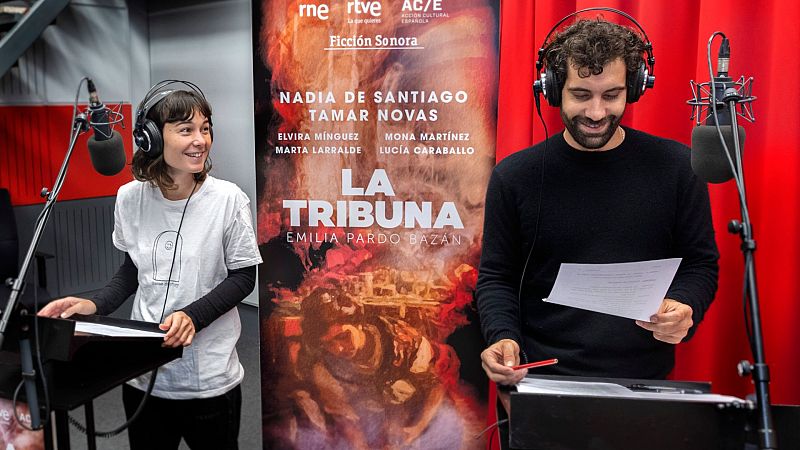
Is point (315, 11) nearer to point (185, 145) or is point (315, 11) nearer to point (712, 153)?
point (185, 145)

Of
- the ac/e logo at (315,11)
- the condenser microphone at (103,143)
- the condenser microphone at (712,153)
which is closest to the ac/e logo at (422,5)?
the ac/e logo at (315,11)

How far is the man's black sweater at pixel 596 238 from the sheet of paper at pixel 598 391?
32 centimetres

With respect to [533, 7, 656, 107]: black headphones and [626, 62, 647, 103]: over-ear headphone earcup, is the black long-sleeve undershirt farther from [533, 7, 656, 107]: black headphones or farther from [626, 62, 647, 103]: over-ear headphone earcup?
[626, 62, 647, 103]: over-ear headphone earcup

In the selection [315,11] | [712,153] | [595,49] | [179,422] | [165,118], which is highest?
[315,11]

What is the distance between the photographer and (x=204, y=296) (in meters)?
1.73

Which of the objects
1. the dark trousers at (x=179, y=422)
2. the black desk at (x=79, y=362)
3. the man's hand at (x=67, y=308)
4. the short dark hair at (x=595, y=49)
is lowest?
the dark trousers at (x=179, y=422)

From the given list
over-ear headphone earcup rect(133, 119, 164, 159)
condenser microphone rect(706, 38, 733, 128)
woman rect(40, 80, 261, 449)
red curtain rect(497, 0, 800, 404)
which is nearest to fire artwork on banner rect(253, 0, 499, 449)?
red curtain rect(497, 0, 800, 404)

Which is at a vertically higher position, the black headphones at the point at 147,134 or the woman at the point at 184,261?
the black headphones at the point at 147,134

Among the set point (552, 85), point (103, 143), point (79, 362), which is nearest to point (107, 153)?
point (103, 143)

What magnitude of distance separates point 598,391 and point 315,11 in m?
1.56

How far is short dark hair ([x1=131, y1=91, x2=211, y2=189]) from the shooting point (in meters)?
1.76

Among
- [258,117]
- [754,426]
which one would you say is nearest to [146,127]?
[258,117]

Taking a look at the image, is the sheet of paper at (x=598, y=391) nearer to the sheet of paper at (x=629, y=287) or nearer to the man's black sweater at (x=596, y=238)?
the sheet of paper at (x=629, y=287)

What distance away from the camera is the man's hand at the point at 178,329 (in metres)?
1.51
